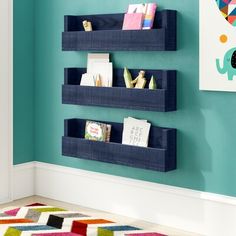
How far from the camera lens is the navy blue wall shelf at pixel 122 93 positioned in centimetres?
345

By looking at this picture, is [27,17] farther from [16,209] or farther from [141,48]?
[16,209]

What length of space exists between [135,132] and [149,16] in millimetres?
757

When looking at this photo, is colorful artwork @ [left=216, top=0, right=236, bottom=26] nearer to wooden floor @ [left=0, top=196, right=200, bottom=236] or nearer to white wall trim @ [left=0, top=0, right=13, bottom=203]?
wooden floor @ [left=0, top=196, right=200, bottom=236]

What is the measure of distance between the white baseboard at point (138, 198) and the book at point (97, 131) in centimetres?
29

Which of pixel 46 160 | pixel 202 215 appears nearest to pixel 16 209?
pixel 46 160

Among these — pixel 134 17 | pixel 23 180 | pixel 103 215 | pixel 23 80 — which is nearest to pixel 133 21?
pixel 134 17

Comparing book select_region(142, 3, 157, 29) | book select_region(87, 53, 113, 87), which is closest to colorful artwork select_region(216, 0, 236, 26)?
book select_region(142, 3, 157, 29)

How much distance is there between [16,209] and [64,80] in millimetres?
987

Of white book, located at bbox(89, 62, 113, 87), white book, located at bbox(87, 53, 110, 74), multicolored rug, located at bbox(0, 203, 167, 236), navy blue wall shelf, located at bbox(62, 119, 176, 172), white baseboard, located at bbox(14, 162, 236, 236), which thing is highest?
white book, located at bbox(87, 53, 110, 74)

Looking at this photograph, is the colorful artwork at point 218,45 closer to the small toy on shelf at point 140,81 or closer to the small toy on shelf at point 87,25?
the small toy on shelf at point 140,81

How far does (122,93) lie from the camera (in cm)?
362

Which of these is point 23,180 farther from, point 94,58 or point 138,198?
point 94,58

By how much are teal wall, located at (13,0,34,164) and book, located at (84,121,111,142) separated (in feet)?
2.14

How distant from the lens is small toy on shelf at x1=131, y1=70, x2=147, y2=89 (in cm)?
358
